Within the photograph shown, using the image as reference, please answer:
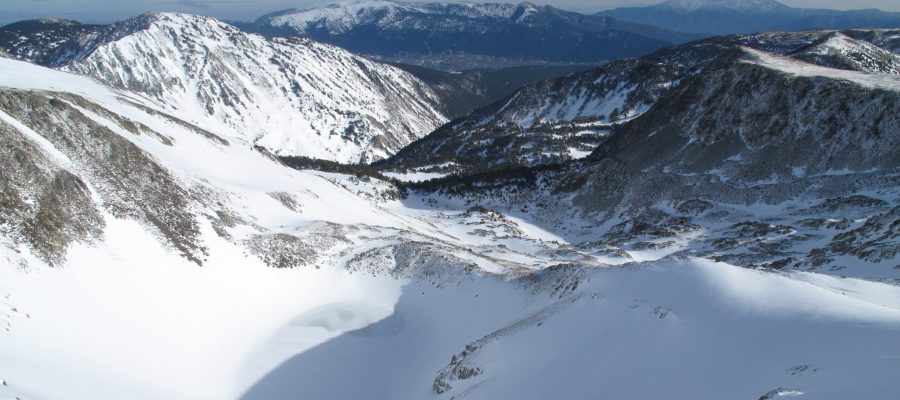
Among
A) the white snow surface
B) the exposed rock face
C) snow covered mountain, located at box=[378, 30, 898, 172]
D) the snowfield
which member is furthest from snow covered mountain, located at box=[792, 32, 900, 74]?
the exposed rock face

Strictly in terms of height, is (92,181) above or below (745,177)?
above

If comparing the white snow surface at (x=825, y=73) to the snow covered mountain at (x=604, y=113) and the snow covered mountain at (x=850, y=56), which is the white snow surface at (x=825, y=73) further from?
the snow covered mountain at (x=850, y=56)

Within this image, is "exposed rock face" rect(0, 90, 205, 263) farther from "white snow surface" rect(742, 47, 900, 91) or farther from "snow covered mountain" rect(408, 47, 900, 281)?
"white snow surface" rect(742, 47, 900, 91)

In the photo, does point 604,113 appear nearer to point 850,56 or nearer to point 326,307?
point 850,56

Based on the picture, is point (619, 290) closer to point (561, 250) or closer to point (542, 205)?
point (561, 250)

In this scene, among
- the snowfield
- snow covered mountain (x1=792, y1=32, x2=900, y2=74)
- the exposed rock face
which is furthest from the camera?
snow covered mountain (x1=792, y1=32, x2=900, y2=74)

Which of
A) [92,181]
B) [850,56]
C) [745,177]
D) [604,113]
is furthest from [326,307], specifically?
[604,113]

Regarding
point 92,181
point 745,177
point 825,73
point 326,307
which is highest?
point 825,73

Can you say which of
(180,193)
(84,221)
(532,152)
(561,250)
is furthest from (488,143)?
Answer: (84,221)

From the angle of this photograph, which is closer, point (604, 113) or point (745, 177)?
point (745, 177)
